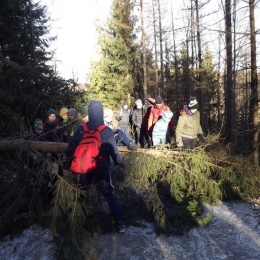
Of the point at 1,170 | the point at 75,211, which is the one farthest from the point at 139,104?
the point at 75,211

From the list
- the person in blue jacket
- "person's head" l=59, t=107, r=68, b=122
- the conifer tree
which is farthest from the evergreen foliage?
the conifer tree

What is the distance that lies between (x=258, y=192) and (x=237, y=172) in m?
0.61

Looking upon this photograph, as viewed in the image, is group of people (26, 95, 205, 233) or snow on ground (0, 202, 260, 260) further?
group of people (26, 95, 205, 233)

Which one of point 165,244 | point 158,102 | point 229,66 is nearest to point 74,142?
point 165,244

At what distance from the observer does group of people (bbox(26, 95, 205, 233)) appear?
3791 mm

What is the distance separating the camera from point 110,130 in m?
3.80

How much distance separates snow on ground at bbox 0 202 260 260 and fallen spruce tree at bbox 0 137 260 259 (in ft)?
0.52

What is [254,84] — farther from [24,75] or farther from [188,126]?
[24,75]

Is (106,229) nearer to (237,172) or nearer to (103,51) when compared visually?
(237,172)

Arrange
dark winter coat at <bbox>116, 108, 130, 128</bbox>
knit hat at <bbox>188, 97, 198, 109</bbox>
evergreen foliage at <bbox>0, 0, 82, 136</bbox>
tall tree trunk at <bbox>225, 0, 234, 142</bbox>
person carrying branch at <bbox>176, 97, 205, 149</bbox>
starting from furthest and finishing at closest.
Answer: dark winter coat at <bbox>116, 108, 130, 128</bbox> → tall tree trunk at <bbox>225, 0, 234, 142</bbox> → person carrying branch at <bbox>176, 97, 205, 149</bbox> → knit hat at <bbox>188, 97, 198, 109</bbox> → evergreen foliage at <bbox>0, 0, 82, 136</bbox>

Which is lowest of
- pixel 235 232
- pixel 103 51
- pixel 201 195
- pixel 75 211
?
pixel 235 232

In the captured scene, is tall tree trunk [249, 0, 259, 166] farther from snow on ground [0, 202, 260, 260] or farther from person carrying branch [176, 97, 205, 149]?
snow on ground [0, 202, 260, 260]

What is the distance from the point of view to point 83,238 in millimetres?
3373

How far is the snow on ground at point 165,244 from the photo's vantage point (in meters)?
3.56
